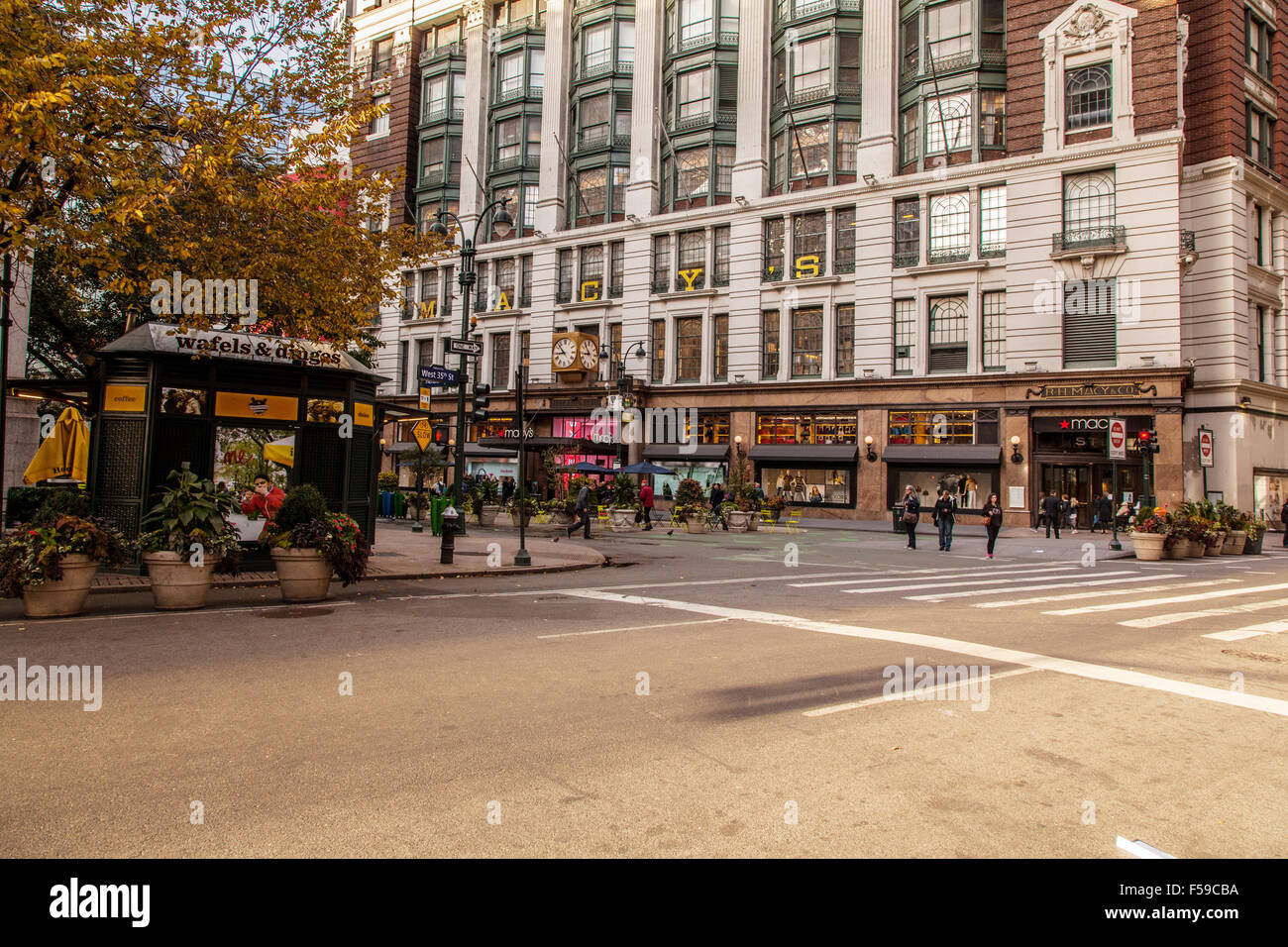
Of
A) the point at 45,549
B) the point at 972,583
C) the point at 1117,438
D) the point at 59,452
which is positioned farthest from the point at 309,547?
the point at 1117,438

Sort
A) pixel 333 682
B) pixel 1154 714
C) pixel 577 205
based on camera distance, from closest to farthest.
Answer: pixel 1154 714 → pixel 333 682 → pixel 577 205

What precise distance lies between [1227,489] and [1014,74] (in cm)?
2014

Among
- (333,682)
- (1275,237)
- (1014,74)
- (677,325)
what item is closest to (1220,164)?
(1275,237)

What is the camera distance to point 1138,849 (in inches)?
141

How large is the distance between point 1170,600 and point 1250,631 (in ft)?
10.9

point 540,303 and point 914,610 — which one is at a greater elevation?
point 540,303

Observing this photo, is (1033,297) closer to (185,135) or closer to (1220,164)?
(1220,164)

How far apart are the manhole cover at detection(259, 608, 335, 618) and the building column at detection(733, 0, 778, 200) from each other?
36773 mm

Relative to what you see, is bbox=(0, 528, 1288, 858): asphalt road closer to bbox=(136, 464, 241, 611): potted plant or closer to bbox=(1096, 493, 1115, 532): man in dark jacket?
bbox=(136, 464, 241, 611): potted plant

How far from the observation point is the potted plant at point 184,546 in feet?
34.3

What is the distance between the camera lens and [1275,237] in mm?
38125

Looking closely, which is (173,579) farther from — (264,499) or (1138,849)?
(1138,849)

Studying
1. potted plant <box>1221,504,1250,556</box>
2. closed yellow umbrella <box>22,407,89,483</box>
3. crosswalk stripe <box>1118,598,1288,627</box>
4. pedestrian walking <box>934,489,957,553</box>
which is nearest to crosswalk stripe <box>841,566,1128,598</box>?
crosswalk stripe <box>1118,598,1288,627</box>

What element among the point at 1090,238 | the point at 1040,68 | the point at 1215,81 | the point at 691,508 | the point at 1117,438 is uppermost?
the point at 1040,68
